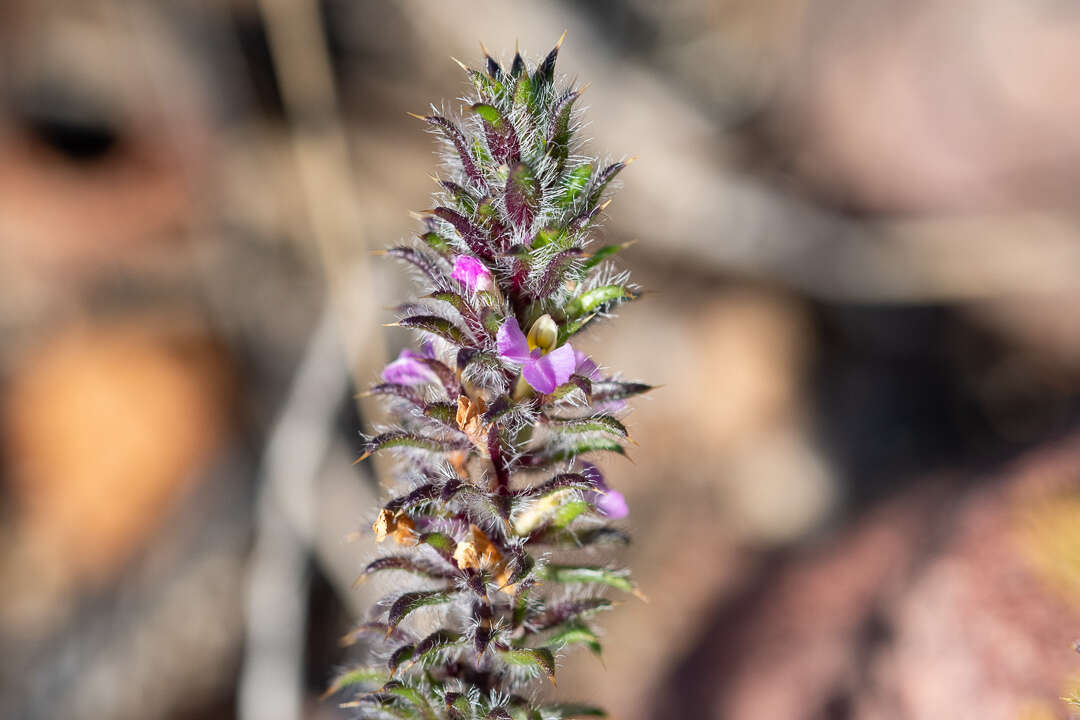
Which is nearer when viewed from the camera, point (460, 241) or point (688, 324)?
point (460, 241)

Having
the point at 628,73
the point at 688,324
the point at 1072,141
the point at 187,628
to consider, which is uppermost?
the point at 628,73

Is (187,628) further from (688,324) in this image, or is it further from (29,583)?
(688,324)

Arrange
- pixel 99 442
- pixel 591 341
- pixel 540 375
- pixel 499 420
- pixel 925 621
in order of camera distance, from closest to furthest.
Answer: pixel 540 375
pixel 499 420
pixel 925 621
pixel 591 341
pixel 99 442

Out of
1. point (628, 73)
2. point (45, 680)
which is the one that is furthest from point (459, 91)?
point (45, 680)

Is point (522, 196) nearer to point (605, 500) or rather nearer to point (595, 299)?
point (595, 299)

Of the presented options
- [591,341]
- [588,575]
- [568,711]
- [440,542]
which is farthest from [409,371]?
[591,341]

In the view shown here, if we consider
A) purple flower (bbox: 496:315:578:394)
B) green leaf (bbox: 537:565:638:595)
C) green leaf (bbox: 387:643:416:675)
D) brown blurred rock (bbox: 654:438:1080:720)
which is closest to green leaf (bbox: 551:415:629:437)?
purple flower (bbox: 496:315:578:394)
